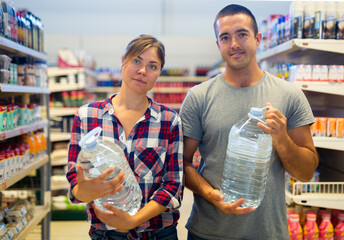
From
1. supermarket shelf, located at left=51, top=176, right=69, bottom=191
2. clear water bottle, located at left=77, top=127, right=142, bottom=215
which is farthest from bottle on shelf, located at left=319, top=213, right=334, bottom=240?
supermarket shelf, located at left=51, top=176, right=69, bottom=191

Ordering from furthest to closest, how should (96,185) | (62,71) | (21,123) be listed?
(62,71) < (21,123) < (96,185)

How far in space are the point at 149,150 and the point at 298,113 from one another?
2.38 feet

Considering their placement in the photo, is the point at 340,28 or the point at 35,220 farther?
the point at 35,220

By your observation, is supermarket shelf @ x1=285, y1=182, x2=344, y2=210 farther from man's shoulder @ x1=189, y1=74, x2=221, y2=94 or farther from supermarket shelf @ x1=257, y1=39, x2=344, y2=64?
man's shoulder @ x1=189, y1=74, x2=221, y2=94

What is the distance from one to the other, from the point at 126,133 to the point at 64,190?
12.5ft

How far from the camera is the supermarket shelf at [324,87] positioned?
2.50 metres

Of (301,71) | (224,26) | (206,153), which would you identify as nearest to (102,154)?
(206,153)

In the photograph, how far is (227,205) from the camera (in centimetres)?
144

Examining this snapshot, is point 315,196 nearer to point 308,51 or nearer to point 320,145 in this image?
point 320,145

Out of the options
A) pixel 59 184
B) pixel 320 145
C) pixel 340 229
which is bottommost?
pixel 59 184

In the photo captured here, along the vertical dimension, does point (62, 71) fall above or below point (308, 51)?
below

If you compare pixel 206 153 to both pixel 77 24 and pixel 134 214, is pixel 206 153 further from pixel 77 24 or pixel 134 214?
pixel 77 24

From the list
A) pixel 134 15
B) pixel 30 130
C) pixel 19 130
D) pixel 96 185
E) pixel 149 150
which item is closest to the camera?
pixel 96 185

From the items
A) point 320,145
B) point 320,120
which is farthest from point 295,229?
point 320,120
